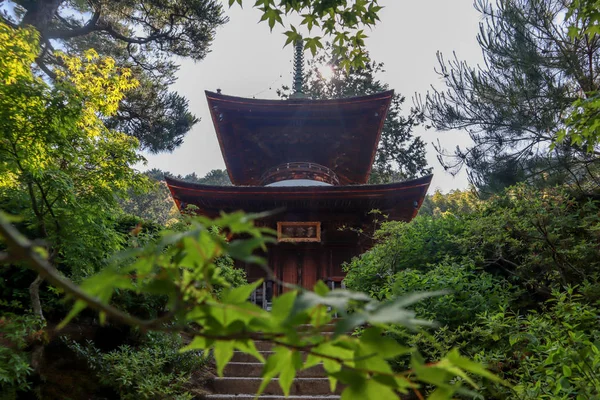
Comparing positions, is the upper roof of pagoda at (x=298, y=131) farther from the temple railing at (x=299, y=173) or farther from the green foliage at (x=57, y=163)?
the green foliage at (x=57, y=163)

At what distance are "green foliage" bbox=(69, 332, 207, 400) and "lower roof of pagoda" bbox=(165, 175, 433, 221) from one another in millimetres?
3838

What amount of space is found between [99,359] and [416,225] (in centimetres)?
424

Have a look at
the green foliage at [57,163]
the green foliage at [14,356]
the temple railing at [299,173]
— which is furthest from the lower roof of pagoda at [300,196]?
the green foliage at [14,356]

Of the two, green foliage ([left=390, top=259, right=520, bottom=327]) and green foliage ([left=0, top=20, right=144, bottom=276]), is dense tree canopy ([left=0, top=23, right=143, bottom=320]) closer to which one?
green foliage ([left=0, top=20, right=144, bottom=276])

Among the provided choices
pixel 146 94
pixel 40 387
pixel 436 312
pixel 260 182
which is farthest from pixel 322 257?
pixel 146 94

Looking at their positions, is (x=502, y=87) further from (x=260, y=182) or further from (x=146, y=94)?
(x=146, y=94)

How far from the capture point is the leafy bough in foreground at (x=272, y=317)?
0.43 metres

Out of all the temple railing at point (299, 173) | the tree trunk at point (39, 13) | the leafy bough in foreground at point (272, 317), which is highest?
the tree trunk at point (39, 13)

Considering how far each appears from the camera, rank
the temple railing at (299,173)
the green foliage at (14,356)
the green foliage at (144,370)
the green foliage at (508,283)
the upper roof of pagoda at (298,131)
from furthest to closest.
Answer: the temple railing at (299,173) → the upper roof of pagoda at (298,131) → the green foliage at (144,370) → the green foliage at (14,356) → the green foliage at (508,283)

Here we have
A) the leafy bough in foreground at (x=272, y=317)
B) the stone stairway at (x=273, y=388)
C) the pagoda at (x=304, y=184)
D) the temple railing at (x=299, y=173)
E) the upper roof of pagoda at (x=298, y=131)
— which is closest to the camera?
the leafy bough in foreground at (x=272, y=317)

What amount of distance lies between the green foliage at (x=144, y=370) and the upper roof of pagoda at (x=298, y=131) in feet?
21.1

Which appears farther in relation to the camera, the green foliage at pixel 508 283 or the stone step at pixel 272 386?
the stone step at pixel 272 386

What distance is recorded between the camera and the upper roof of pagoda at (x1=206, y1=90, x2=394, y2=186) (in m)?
9.24

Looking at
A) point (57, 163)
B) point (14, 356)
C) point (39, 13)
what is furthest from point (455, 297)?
point (39, 13)
